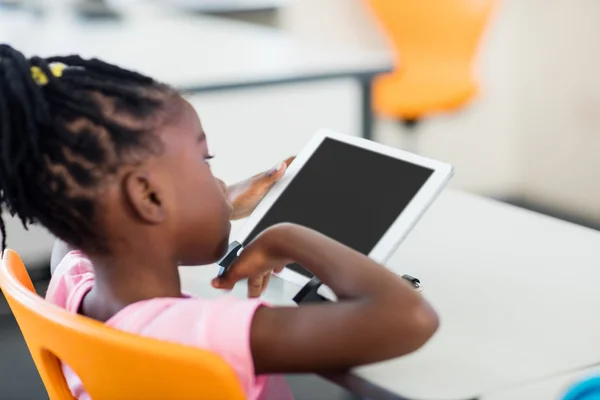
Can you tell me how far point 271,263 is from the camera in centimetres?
103

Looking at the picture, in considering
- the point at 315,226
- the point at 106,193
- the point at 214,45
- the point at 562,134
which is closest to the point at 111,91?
the point at 106,193

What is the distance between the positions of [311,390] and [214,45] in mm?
1072

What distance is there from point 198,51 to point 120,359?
6.33 ft

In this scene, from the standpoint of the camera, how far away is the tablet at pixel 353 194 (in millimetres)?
1062

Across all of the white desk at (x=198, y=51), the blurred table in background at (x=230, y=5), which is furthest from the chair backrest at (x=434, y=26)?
the white desk at (x=198, y=51)

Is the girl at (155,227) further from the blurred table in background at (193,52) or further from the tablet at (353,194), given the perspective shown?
the blurred table in background at (193,52)

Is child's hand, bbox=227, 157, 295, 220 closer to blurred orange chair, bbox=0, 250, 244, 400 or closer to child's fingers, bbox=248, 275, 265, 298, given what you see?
child's fingers, bbox=248, 275, 265, 298

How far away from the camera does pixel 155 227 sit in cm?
94

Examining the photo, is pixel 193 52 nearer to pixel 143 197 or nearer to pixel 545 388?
pixel 143 197

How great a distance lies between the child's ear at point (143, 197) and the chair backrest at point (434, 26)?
7.91 ft

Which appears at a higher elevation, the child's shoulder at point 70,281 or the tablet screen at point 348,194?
the tablet screen at point 348,194

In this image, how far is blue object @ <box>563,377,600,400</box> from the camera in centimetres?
80

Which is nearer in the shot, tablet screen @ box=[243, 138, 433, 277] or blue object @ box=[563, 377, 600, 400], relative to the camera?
blue object @ box=[563, 377, 600, 400]

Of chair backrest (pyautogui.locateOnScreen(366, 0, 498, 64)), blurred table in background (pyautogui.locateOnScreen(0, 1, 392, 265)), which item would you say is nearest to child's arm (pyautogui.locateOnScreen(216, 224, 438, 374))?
blurred table in background (pyautogui.locateOnScreen(0, 1, 392, 265))
